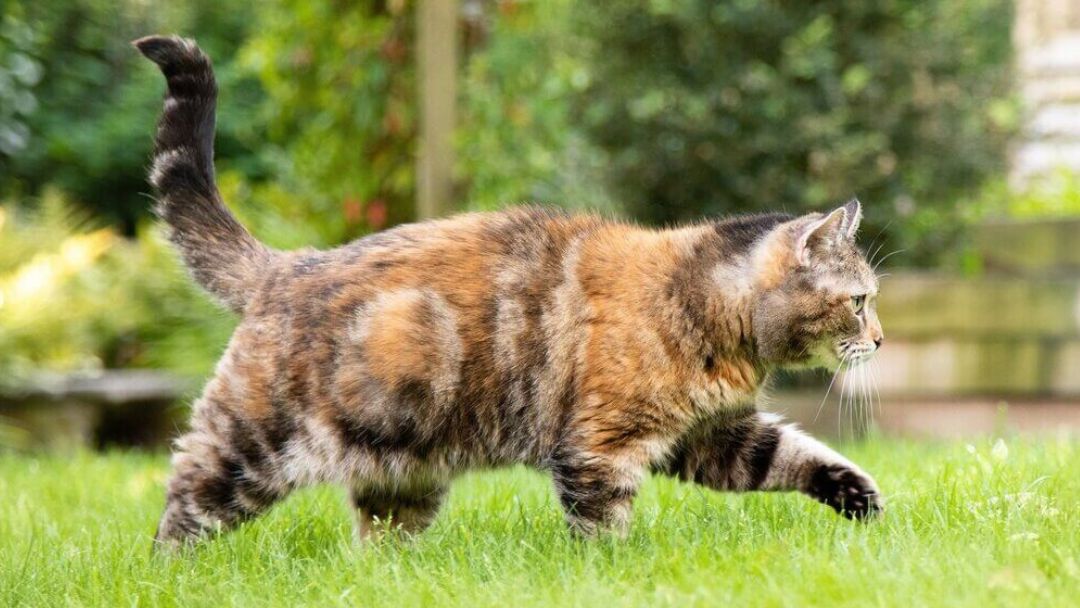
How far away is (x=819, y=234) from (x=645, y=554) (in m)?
1.15

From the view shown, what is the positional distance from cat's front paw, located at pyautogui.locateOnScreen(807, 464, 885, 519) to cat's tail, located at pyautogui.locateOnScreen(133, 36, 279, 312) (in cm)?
191

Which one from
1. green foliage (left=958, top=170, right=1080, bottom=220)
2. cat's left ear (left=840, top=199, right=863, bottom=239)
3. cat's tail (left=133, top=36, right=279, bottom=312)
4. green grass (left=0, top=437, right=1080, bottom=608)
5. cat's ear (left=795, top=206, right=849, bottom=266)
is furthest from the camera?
green foliage (left=958, top=170, right=1080, bottom=220)

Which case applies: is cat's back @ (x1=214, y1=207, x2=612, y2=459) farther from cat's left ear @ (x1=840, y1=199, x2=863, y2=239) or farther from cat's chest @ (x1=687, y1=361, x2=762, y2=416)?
cat's left ear @ (x1=840, y1=199, x2=863, y2=239)

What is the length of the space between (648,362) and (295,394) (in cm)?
107

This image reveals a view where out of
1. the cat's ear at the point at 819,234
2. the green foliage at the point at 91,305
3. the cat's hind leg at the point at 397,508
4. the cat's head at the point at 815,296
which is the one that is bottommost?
the green foliage at the point at 91,305

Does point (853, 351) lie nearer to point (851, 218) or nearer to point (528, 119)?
point (851, 218)

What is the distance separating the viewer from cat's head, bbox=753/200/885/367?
3.88 metres

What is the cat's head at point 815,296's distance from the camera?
3.88 m

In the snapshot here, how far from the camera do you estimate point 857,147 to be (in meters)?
7.31

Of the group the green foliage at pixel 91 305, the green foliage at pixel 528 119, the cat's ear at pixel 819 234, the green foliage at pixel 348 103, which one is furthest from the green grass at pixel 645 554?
the green foliage at pixel 348 103

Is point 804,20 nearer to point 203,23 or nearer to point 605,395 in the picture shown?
point 605,395

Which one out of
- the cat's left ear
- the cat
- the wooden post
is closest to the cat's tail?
the cat

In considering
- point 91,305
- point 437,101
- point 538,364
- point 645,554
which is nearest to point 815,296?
point 538,364

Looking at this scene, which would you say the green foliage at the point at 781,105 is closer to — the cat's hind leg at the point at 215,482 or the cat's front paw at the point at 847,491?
the cat's front paw at the point at 847,491
